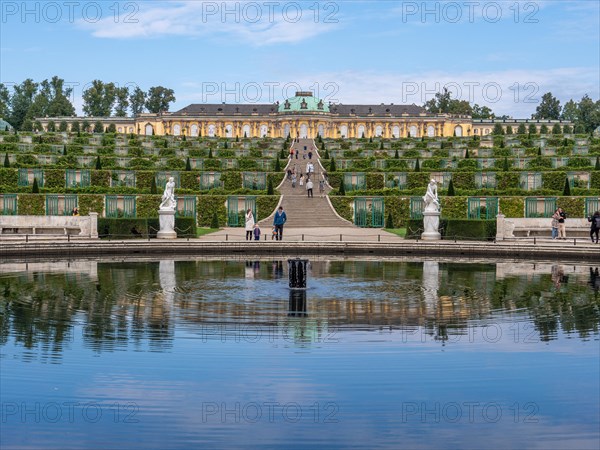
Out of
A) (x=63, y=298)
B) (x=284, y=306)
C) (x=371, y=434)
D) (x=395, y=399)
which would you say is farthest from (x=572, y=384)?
(x=63, y=298)

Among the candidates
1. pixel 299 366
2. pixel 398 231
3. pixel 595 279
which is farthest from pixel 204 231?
pixel 299 366

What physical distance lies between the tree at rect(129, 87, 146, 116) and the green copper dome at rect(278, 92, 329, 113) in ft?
97.8

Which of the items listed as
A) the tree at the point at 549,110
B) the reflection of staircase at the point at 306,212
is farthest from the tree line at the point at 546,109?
the reflection of staircase at the point at 306,212

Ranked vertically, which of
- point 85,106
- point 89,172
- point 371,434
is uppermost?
point 85,106

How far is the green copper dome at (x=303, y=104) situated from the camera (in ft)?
517

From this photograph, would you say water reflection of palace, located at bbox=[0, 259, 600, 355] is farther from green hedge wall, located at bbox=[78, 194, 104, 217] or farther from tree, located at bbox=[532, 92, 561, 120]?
tree, located at bbox=[532, 92, 561, 120]

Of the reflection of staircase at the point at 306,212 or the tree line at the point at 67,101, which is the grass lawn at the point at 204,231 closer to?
the reflection of staircase at the point at 306,212

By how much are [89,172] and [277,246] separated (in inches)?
956

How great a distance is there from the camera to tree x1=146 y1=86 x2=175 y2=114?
168 m

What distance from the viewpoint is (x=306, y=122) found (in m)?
156

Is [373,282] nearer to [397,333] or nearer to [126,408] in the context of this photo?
[397,333]

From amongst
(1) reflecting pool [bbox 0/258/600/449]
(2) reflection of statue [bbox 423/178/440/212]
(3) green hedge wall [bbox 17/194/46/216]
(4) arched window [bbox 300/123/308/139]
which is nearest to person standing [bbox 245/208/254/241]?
(2) reflection of statue [bbox 423/178/440/212]

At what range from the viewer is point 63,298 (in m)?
19.3

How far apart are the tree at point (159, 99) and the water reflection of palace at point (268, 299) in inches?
5677
